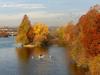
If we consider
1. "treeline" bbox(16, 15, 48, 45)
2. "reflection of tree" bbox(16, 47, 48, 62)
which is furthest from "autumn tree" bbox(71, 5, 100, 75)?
"treeline" bbox(16, 15, 48, 45)

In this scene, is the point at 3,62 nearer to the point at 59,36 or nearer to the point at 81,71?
the point at 81,71

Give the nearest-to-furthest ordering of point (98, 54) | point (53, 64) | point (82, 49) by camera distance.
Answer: point (98, 54)
point (82, 49)
point (53, 64)

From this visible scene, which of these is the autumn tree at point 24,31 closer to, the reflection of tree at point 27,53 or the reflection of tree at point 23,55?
the reflection of tree at point 27,53

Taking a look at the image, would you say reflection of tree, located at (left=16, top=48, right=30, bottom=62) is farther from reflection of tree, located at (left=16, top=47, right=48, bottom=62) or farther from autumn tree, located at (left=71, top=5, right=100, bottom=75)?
autumn tree, located at (left=71, top=5, right=100, bottom=75)

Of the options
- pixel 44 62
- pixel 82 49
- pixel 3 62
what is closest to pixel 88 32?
pixel 82 49

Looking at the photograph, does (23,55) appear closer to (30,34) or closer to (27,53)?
(27,53)

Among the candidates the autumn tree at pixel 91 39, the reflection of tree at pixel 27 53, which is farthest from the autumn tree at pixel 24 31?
the autumn tree at pixel 91 39

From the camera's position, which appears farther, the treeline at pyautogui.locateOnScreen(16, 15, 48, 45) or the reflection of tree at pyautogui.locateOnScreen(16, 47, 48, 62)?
the treeline at pyautogui.locateOnScreen(16, 15, 48, 45)

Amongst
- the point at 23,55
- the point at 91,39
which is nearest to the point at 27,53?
the point at 23,55
